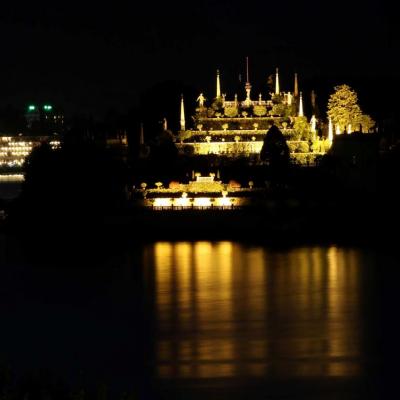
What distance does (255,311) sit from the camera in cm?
1301

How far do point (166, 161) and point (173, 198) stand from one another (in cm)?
230

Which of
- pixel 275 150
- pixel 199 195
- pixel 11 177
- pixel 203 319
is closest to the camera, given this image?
pixel 203 319

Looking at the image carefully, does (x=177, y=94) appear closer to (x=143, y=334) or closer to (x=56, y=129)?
(x=143, y=334)

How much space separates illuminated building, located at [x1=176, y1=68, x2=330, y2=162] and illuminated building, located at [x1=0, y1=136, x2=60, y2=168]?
98.0 feet

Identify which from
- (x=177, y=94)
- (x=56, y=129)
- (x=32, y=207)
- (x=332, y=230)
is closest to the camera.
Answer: (x=332, y=230)

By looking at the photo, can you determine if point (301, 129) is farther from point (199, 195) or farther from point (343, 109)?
point (199, 195)

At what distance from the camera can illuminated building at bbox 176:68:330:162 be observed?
24906 mm

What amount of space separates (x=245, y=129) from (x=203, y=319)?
13679 millimetres

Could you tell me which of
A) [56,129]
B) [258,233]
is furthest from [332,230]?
[56,129]

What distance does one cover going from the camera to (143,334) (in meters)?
11.8

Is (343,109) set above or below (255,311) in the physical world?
above

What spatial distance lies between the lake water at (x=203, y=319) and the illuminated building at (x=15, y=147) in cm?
3909

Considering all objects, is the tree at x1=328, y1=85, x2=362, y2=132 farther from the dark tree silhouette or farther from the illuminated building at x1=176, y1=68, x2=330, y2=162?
the dark tree silhouette

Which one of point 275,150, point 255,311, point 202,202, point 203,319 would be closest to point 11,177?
point 275,150
